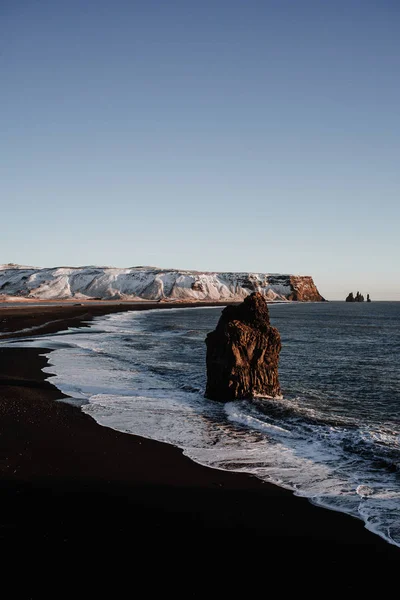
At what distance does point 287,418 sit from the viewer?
43.8 ft

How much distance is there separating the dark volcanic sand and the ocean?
2.53ft

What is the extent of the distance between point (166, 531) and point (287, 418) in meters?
7.91

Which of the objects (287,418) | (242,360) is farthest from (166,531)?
(242,360)

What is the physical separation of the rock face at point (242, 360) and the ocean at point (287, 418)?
0.65 m

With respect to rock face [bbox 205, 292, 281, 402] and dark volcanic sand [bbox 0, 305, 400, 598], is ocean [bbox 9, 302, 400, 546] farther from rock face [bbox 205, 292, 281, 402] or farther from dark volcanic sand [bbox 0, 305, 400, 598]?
dark volcanic sand [bbox 0, 305, 400, 598]

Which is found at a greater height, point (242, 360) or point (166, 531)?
point (242, 360)

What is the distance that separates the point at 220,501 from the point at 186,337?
3256cm

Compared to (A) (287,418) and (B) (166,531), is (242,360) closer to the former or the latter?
(A) (287,418)

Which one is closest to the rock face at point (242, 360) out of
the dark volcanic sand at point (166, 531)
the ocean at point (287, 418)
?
the ocean at point (287, 418)

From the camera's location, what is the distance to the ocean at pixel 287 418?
830 centimetres

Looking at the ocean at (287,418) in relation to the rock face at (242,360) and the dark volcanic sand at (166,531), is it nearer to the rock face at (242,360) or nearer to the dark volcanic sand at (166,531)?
the rock face at (242,360)

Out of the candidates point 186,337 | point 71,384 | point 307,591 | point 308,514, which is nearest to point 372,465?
point 308,514

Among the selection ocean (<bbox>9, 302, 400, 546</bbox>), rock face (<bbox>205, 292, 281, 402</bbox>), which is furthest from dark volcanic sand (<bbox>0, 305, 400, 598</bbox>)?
rock face (<bbox>205, 292, 281, 402</bbox>)

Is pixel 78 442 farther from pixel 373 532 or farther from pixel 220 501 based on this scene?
pixel 373 532
